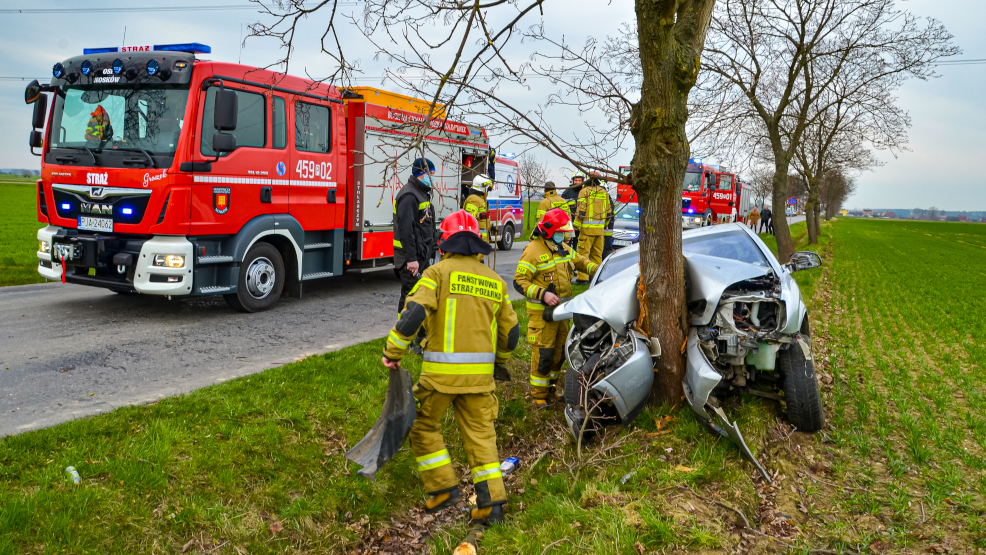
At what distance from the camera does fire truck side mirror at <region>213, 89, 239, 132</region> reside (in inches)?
294

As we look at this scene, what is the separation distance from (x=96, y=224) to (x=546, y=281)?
5.50m

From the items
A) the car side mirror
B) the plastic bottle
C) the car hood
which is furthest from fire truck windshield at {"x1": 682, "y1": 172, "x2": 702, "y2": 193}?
the plastic bottle

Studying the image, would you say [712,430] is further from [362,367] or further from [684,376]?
[362,367]

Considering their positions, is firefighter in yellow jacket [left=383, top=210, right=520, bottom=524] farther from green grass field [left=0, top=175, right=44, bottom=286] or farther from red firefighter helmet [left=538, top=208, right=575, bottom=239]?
green grass field [left=0, top=175, right=44, bottom=286]

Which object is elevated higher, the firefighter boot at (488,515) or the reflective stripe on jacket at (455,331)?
the reflective stripe on jacket at (455,331)

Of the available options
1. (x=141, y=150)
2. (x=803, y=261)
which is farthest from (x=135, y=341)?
(x=803, y=261)

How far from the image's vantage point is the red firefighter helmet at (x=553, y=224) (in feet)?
19.1

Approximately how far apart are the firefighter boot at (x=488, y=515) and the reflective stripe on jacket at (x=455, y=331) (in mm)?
723

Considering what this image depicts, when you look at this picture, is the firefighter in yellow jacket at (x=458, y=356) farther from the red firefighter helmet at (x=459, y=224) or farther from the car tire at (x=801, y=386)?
the car tire at (x=801, y=386)

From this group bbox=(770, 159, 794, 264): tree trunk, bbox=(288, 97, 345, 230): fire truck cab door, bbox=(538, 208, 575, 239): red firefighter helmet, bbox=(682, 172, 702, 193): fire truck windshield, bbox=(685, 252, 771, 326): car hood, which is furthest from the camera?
bbox=(682, 172, 702, 193): fire truck windshield

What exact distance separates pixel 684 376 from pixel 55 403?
474 cm

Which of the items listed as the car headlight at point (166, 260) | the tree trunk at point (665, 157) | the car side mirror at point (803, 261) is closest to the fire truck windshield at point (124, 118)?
the car headlight at point (166, 260)

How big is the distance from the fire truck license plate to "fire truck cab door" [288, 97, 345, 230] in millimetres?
2196

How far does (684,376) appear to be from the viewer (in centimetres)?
521
